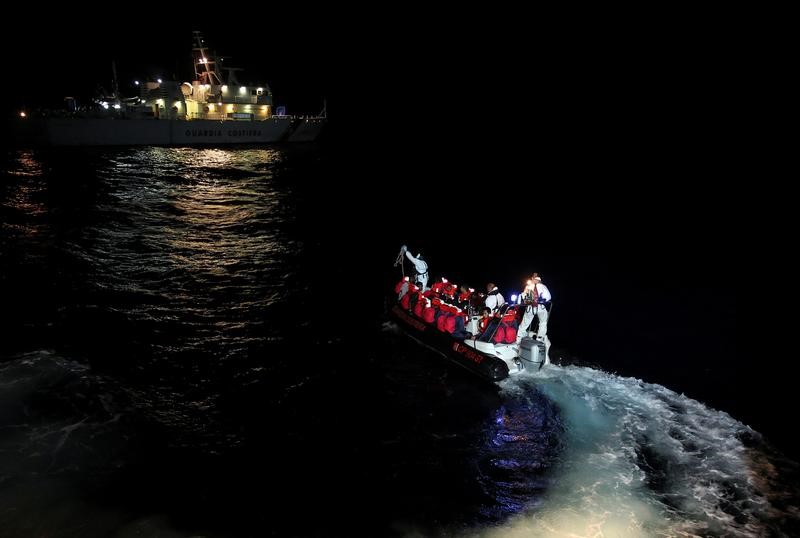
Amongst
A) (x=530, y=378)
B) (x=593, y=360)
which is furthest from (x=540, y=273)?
(x=530, y=378)

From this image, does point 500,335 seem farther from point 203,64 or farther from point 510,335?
point 203,64

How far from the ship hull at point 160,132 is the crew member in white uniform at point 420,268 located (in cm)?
5581

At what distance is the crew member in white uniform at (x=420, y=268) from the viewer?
16.2 m

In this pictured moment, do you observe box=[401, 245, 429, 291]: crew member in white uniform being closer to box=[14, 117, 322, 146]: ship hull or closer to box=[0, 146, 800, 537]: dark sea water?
box=[0, 146, 800, 537]: dark sea water

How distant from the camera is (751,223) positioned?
3316cm

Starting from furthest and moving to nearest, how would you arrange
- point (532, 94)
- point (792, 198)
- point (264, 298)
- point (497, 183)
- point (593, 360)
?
point (532, 94) < point (497, 183) < point (792, 198) < point (264, 298) < point (593, 360)

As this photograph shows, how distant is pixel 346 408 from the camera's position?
12.6 meters

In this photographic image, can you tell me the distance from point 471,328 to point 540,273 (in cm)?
1047

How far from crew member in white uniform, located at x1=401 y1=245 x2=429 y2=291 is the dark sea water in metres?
1.94

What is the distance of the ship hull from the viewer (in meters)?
56.2

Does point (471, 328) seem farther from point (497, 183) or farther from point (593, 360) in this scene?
point (497, 183)

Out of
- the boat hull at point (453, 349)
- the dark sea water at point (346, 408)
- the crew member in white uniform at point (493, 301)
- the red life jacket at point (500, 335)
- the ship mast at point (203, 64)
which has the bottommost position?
the dark sea water at point (346, 408)

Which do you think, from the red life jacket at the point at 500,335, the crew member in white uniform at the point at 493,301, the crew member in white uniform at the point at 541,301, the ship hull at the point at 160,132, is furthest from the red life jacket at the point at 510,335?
the ship hull at the point at 160,132

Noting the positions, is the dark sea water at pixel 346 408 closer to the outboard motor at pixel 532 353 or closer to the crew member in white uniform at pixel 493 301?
the outboard motor at pixel 532 353
